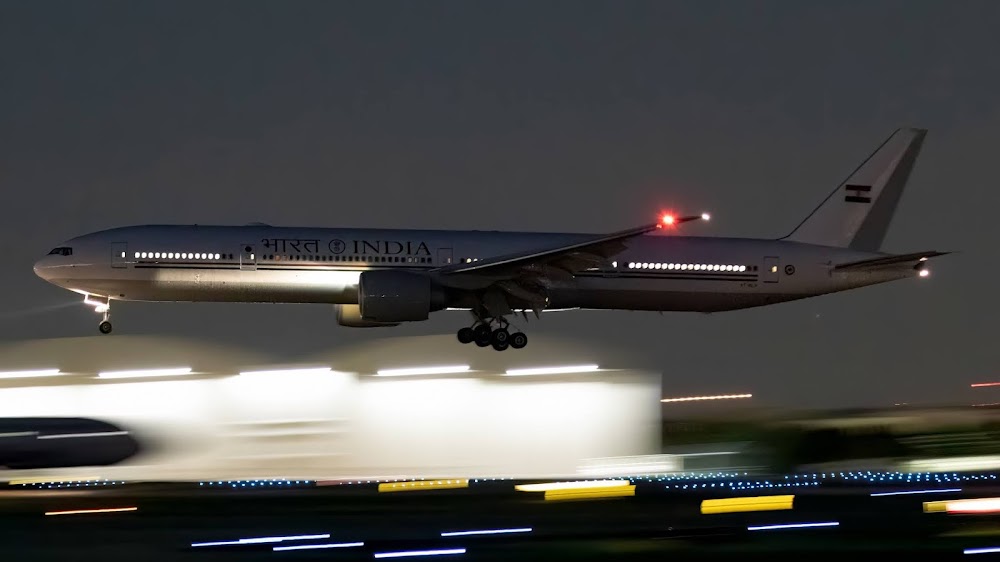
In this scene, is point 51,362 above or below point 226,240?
below

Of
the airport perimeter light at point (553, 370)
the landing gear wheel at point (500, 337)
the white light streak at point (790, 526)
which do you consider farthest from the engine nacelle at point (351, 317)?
the white light streak at point (790, 526)

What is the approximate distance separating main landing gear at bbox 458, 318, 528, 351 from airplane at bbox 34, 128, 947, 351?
4cm

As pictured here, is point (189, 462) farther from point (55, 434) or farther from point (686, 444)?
point (686, 444)

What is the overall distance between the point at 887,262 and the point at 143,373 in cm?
2281

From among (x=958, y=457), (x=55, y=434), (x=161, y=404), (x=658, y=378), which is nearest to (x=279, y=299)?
(x=161, y=404)

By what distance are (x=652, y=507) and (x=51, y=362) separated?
738 inches

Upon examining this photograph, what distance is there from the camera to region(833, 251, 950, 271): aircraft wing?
1662 inches

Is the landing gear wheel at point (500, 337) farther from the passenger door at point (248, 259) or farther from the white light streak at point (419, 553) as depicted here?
the white light streak at point (419, 553)

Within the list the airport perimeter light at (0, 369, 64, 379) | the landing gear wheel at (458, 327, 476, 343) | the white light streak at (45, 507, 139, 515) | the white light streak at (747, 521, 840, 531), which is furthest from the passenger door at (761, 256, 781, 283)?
the white light streak at (45, 507, 139, 515)

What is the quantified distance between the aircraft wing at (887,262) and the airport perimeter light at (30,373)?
2399 centimetres

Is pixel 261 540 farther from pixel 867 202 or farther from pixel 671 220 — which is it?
pixel 867 202

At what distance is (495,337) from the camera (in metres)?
40.5

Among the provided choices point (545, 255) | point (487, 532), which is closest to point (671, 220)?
point (545, 255)

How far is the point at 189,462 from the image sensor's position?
3547 centimetres
